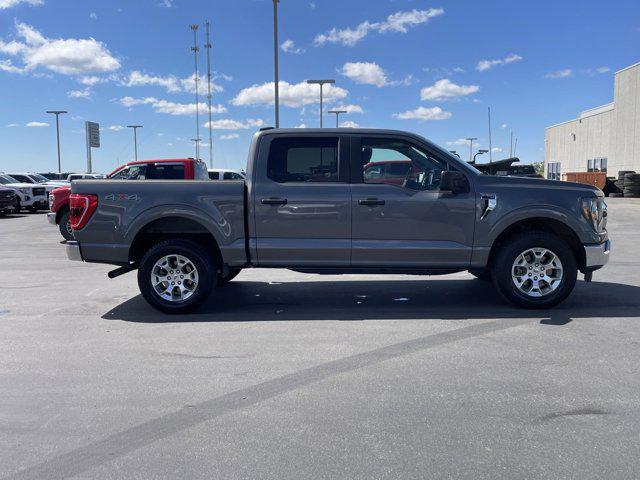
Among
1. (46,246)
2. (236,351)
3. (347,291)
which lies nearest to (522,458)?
(236,351)

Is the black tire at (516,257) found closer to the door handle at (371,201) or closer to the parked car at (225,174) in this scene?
the door handle at (371,201)

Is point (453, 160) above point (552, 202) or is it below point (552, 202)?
above

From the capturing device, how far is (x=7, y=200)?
72.9ft

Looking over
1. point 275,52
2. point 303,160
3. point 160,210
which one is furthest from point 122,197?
point 275,52

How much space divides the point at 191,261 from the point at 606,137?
151 feet

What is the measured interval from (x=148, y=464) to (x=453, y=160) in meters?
4.54

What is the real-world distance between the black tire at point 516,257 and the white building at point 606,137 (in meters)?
36.6

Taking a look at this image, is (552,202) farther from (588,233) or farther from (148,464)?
(148,464)

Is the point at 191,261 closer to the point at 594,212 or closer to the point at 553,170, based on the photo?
the point at 594,212

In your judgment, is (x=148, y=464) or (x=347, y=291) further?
(x=347, y=291)

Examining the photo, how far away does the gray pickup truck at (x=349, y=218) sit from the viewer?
6.20m

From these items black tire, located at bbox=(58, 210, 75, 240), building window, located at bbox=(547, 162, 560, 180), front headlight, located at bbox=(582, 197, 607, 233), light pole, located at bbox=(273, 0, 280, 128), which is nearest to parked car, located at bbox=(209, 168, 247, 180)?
light pole, located at bbox=(273, 0, 280, 128)

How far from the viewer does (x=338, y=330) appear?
5699mm

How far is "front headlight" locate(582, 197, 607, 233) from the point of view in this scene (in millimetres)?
6242
